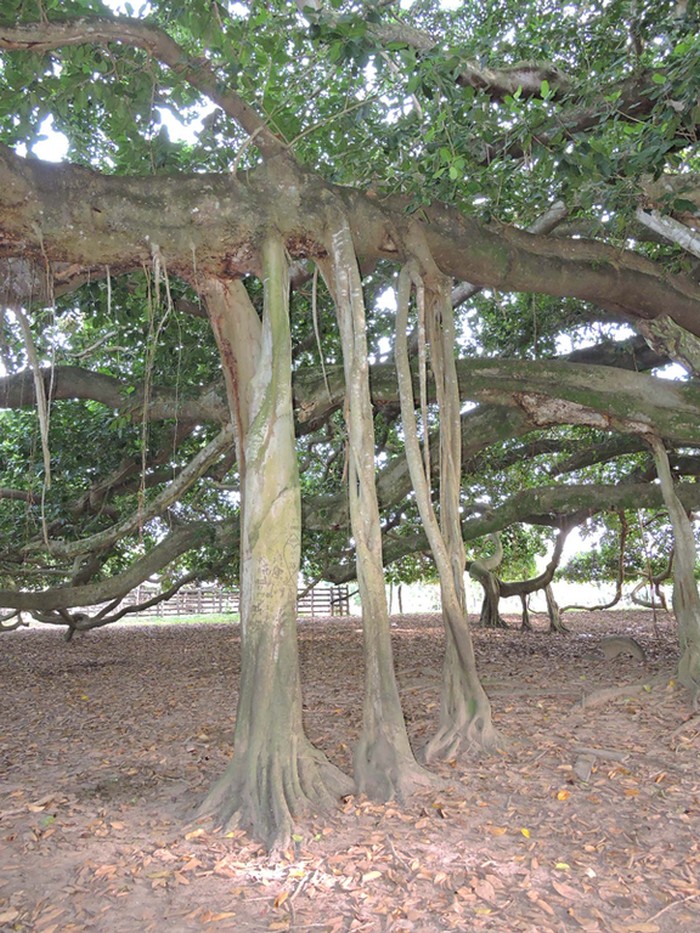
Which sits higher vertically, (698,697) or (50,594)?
(50,594)

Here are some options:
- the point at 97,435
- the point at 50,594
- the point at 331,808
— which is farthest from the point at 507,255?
the point at 50,594

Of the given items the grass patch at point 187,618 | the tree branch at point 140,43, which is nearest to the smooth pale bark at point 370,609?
the tree branch at point 140,43

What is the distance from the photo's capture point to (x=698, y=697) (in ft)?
16.2

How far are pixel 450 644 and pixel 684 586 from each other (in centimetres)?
253

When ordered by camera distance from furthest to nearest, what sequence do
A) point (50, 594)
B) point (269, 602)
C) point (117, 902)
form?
point (50, 594) → point (269, 602) → point (117, 902)

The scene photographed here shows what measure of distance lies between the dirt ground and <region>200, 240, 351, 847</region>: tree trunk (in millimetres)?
143

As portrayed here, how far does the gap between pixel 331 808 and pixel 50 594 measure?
5.42m

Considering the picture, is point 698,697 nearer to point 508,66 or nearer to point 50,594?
point 508,66

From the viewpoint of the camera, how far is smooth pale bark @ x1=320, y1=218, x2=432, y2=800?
3.50 m

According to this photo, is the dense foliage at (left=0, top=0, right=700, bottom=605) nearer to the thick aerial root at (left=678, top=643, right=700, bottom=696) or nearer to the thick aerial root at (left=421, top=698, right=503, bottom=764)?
the thick aerial root at (left=678, top=643, right=700, bottom=696)

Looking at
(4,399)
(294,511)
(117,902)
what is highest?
(4,399)

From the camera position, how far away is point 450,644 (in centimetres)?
410

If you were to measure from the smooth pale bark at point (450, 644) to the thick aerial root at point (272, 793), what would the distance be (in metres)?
0.75

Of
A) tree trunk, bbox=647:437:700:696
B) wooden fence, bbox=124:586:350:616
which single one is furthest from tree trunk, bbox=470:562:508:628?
wooden fence, bbox=124:586:350:616
